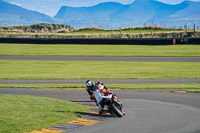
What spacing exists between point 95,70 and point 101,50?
68.1 ft

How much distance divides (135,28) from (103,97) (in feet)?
268

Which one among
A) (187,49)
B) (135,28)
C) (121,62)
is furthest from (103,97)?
(135,28)

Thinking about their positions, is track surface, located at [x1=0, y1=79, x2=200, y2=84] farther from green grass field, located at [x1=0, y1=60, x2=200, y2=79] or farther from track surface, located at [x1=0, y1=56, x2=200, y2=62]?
track surface, located at [x1=0, y1=56, x2=200, y2=62]

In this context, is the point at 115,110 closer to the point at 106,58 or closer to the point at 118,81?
the point at 118,81

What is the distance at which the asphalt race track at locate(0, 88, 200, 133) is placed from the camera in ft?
41.7

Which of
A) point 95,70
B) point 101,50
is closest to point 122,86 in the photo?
point 95,70

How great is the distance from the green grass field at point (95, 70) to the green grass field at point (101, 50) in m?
9.04

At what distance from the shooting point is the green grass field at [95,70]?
30484 mm

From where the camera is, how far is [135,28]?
95.7 metres

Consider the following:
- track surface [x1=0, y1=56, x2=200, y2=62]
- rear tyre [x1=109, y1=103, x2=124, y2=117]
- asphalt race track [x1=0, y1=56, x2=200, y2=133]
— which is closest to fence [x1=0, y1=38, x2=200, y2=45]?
track surface [x1=0, y1=56, x2=200, y2=62]

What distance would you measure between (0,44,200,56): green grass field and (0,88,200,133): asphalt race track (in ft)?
93.0

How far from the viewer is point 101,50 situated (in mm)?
55531

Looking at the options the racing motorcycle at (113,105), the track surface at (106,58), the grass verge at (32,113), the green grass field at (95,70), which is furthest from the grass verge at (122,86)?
the track surface at (106,58)

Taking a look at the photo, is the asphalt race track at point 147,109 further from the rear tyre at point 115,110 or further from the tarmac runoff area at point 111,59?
the rear tyre at point 115,110
